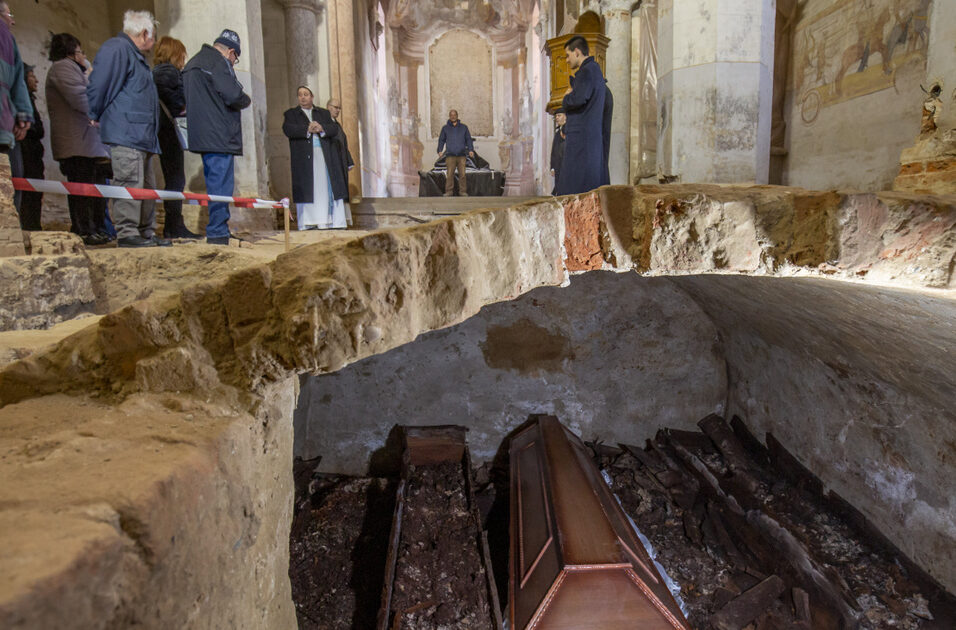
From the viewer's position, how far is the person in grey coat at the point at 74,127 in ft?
11.7

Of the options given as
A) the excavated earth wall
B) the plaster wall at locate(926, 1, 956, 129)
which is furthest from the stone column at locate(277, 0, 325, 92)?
the plaster wall at locate(926, 1, 956, 129)

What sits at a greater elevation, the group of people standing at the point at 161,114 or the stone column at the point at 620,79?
the stone column at the point at 620,79

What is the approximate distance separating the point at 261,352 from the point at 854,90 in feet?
32.4

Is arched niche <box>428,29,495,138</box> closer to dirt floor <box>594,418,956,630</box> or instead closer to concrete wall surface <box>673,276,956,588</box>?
concrete wall surface <box>673,276,956,588</box>

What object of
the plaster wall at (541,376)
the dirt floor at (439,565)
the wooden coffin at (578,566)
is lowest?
the dirt floor at (439,565)

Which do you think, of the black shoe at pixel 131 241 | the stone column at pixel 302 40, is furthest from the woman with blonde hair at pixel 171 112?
the stone column at pixel 302 40

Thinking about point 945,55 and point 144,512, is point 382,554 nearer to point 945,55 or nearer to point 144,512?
point 144,512

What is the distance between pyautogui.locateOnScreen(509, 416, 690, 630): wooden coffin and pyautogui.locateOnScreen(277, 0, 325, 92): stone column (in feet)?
21.6

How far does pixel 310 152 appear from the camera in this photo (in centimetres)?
573

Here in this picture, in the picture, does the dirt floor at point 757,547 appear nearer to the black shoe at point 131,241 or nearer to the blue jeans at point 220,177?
the blue jeans at point 220,177

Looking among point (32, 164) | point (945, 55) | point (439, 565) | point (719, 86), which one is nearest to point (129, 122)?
point (32, 164)

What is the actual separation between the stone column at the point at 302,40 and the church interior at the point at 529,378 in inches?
1.6

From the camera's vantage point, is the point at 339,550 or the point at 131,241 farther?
the point at 339,550

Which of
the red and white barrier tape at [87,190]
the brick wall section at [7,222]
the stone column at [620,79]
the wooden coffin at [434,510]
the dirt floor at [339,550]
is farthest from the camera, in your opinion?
the stone column at [620,79]
